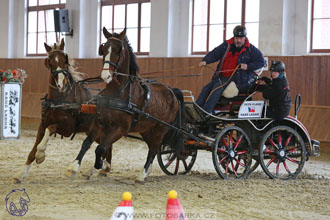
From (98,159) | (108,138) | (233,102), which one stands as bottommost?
(98,159)

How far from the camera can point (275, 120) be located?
730cm

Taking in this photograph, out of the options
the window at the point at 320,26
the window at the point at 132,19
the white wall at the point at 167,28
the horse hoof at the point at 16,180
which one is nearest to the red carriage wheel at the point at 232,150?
the horse hoof at the point at 16,180

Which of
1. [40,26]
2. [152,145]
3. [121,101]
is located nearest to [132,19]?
[40,26]

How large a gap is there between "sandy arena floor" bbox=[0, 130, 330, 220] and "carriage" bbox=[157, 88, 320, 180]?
0.92 ft

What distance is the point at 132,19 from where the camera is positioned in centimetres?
1570

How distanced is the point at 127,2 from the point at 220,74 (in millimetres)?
9087

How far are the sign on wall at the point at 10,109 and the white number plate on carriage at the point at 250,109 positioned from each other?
21.7 feet

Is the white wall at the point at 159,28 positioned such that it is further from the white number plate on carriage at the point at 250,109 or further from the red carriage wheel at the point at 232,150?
the red carriage wheel at the point at 232,150

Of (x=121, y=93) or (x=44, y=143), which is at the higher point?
(x=121, y=93)

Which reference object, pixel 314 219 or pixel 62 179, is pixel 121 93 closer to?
pixel 62 179

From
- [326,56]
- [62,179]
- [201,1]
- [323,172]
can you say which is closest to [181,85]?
[201,1]

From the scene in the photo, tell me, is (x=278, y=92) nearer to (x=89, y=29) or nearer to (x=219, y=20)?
(x=219, y=20)

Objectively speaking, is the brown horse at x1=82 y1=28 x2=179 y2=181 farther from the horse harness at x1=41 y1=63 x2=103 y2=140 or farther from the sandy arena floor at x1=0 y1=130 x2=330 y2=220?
the sandy arena floor at x1=0 y1=130 x2=330 y2=220

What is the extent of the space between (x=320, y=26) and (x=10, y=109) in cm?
740
